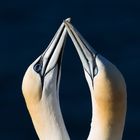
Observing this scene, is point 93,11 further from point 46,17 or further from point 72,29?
point 72,29

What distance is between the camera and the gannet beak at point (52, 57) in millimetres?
17891

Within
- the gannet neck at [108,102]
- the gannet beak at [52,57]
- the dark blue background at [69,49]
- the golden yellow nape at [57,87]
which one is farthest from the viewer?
the dark blue background at [69,49]

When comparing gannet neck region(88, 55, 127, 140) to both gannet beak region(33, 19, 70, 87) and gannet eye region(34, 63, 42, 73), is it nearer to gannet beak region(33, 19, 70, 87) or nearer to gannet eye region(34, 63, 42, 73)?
gannet beak region(33, 19, 70, 87)

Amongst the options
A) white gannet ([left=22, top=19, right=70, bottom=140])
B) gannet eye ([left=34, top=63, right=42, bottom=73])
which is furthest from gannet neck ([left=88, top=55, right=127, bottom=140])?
gannet eye ([left=34, top=63, right=42, bottom=73])

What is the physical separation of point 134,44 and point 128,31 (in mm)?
328

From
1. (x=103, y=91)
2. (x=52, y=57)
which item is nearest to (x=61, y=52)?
(x=52, y=57)

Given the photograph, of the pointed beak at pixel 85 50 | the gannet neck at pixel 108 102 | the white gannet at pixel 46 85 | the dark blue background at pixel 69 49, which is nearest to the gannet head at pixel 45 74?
the white gannet at pixel 46 85

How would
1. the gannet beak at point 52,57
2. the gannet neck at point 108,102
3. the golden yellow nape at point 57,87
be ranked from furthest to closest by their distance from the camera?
the gannet beak at point 52,57 → the golden yellow nape at point 57,87 → the gannet neck at point 108,102

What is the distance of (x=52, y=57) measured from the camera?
59.2 feet

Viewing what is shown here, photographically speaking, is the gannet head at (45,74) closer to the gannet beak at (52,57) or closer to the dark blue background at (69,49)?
the gannet beak at (52,57)

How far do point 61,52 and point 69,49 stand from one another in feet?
19.4

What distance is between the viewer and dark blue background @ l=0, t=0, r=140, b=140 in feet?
76.0

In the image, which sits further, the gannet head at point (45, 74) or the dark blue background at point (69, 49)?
the dark blue background at point (69, 49)

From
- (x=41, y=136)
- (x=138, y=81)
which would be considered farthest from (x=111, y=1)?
(x=41, y=136)
